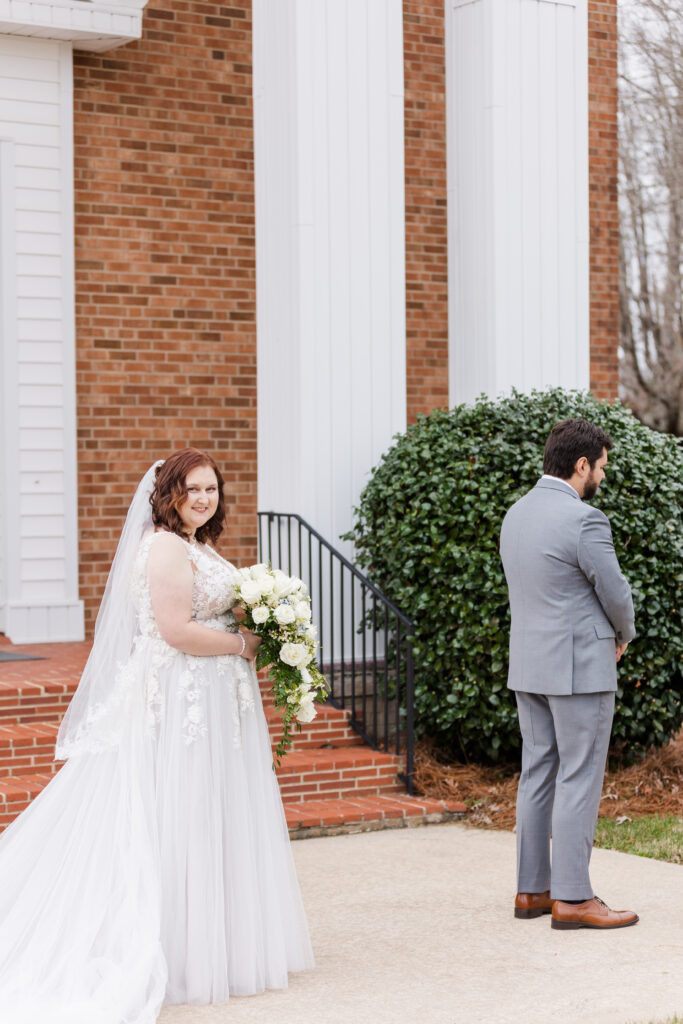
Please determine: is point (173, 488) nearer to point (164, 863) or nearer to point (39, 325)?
point (164, 863)

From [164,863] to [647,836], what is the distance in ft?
9.80

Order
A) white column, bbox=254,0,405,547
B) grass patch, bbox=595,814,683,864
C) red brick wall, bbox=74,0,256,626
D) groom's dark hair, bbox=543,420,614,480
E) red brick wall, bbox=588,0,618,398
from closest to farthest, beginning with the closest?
1. groom's dark hair, bbox=543,420,614,480
2. grass patch, bbox=595,814,683,864
3. white column, bbox=254,0,405,547
4. red brick wall, bbox=74,0,256,626
5. red brick wall, bbox=588,0,618,398

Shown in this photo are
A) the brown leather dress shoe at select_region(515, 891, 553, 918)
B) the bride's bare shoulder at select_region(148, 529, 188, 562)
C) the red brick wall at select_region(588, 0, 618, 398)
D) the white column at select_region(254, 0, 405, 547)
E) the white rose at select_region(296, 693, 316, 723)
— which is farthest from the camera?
the red brick wall at select_region(588, 0, 618, 398)

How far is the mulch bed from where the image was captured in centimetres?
715

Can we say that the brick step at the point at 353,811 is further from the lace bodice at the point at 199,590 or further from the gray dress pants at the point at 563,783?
the lace bodice at the point at 199,590

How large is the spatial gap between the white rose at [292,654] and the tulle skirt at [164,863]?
0.18 m

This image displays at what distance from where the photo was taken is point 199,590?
4719 millimetres

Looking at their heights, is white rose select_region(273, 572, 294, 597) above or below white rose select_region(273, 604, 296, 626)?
above

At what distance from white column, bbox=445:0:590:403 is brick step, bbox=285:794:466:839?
2.83 metres

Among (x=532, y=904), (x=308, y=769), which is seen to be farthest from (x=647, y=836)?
(x=308, y=769)

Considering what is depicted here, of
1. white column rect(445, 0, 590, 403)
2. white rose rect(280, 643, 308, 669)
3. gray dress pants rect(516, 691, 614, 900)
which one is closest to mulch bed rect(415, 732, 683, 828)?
gray dress pants rect(516, 691, 614, 900)

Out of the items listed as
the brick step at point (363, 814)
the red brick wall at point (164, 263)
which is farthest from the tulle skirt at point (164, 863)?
the red brick wall at point (164, 263)

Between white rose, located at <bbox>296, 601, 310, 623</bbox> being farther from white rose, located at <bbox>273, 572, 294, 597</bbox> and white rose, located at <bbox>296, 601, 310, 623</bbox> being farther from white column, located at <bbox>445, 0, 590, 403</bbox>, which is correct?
white column, located at <bbox>445, 0, 590, 403</bbox>

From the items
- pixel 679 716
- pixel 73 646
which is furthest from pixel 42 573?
pixel 679 716
